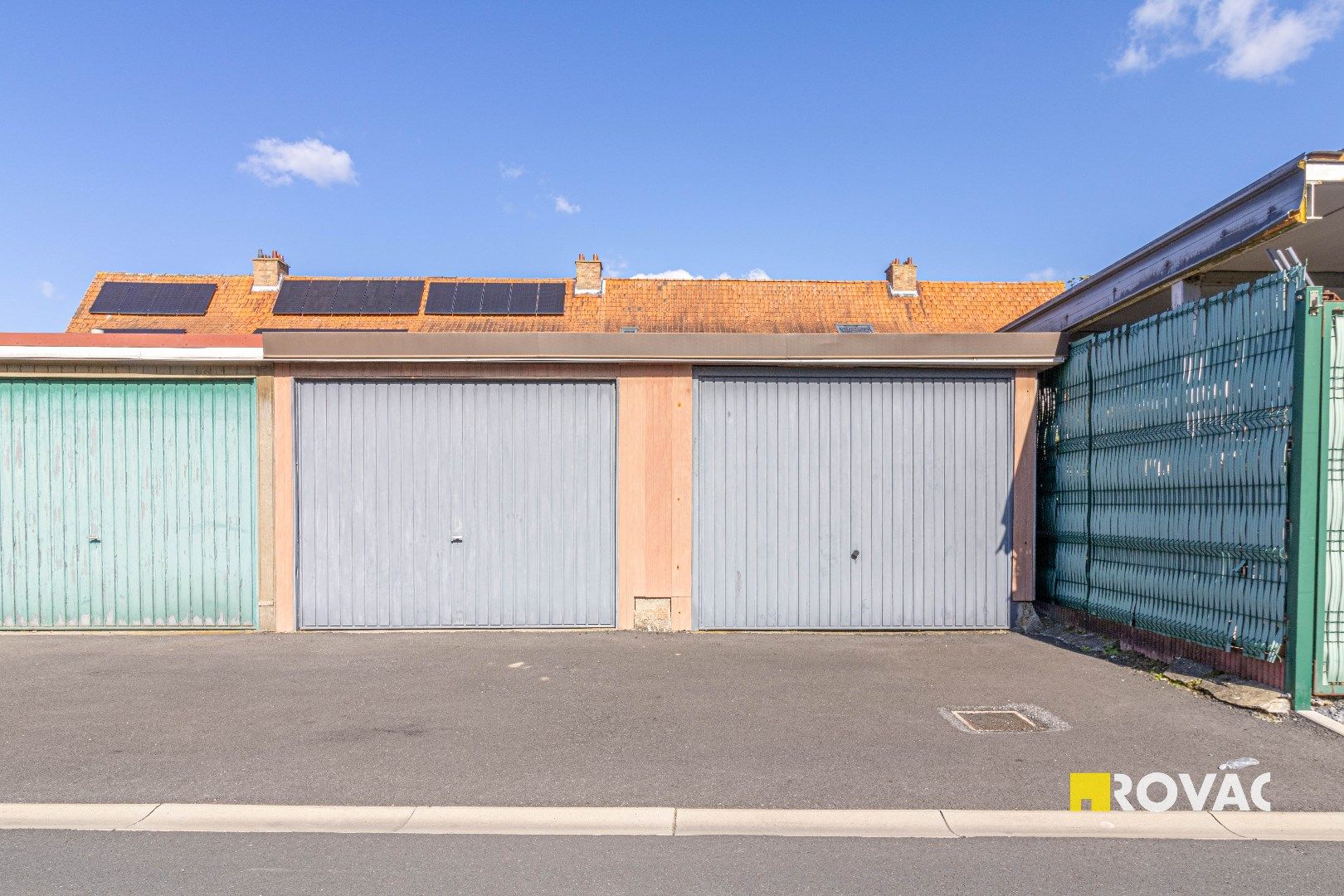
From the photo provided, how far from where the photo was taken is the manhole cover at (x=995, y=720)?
555cm

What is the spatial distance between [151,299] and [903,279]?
21541 millimetres

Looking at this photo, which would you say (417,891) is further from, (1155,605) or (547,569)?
(1155,605)

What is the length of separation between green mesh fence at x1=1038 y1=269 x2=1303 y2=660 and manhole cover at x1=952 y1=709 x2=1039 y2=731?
203 cm

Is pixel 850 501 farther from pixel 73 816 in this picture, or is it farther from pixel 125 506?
pixel 125 506

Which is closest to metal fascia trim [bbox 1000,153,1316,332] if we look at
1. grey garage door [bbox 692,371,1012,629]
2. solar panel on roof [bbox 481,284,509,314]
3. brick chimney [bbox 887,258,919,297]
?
grey garage door [bbox 692,371,1012,629]

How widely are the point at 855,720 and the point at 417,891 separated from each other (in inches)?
131

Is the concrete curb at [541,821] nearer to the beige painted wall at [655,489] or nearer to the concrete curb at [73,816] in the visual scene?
the concrete curb at [73,816]

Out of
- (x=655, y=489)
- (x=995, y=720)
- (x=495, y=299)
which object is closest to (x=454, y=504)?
(x=655, y=489)

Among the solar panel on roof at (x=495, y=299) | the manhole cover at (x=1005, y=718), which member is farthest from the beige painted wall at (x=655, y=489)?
the solar panel on roof at (x=495, y=299)

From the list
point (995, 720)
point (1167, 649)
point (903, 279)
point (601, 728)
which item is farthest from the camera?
point (903, 279)

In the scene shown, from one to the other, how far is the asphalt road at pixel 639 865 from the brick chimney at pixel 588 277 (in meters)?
21.0

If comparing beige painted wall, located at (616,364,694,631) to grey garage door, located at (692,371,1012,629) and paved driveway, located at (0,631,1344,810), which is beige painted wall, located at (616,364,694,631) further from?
paved driveway, located at (0,631,1344,810)

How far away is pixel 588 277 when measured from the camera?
941 inches

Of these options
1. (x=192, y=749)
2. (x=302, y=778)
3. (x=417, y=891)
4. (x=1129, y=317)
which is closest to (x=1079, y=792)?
(x=417, y=891)
